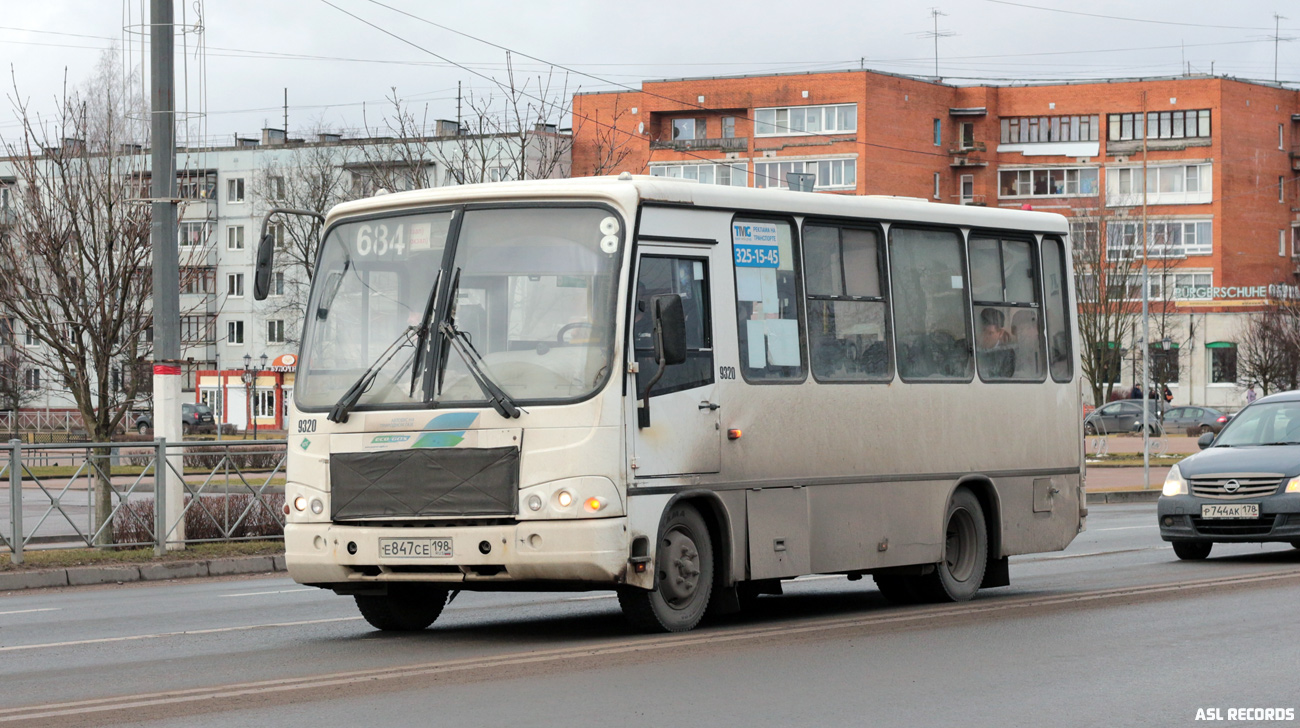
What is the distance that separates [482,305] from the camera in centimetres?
1105

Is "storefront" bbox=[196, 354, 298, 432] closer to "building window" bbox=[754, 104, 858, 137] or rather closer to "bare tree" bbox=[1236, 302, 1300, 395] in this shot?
"building window" bbox=[754, 104, 858, 137]

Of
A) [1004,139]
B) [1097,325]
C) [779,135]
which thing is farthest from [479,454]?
[1004,139]

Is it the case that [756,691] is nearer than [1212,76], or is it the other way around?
[756,691]

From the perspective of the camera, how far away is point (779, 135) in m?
97.6

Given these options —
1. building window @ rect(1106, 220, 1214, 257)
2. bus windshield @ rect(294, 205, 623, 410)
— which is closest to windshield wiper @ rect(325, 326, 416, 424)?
bus windshield @ rect(294, 205, 623, 410)

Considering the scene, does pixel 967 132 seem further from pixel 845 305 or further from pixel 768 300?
pixel 768 300

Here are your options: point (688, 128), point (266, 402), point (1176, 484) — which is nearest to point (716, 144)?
point (688, 128)

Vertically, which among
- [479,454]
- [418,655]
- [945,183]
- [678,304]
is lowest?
[418,655]

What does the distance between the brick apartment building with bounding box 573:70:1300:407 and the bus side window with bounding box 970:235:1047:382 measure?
260 feet

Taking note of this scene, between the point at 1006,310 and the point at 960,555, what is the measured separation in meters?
2.10

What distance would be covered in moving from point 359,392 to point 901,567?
456cm

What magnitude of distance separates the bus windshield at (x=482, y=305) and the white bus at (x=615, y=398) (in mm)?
14

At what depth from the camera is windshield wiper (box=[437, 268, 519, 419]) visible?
10727 millimetres

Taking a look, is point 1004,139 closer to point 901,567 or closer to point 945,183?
point 945,183
